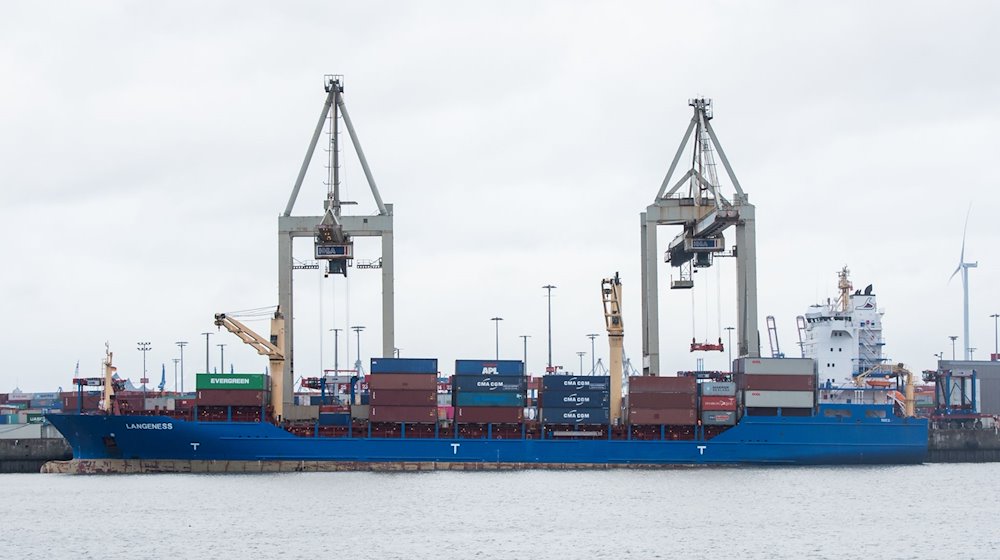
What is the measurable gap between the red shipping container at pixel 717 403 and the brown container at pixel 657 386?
0.91 m

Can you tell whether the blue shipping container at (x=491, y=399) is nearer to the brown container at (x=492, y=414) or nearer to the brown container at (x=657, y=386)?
the brown container at (x=492, y=414)

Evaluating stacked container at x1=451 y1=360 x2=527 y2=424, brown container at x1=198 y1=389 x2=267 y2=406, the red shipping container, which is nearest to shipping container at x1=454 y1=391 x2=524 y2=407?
stacked container at x1=451 y1=360 x2=527 y2=424

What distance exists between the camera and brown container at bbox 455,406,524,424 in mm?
72438

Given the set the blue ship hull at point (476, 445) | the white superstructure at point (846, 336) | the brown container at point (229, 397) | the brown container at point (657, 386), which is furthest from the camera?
the white superstructure at point (846, 336)

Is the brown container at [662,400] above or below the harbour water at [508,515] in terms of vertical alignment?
above

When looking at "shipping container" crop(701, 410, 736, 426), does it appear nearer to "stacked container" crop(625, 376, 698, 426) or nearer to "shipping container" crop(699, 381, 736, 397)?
"stacked container" crop(625, 376, 698, 426)

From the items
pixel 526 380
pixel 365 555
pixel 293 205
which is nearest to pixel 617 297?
pixel 526 380

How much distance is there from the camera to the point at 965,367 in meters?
110

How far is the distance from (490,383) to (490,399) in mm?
842

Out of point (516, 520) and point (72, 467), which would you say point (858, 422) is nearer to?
point (516, 520)

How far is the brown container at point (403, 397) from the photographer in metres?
71.7

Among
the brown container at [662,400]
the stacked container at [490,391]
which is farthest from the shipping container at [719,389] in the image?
the stacked container at [490,391]

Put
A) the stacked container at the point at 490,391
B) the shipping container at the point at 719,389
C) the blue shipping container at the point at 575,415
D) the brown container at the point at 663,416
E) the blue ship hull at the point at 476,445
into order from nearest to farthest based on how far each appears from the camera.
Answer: the blue ship hull at the point at 476,445
the stacked container at the point at 490,391
the blue shipping container at the point at 575,415
the brown container at the point at 663,416
the shipping container at the point at 719,389

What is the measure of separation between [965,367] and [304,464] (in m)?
61.0
